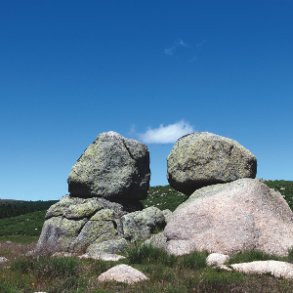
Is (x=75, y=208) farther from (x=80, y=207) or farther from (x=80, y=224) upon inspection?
(x=80, y=224)

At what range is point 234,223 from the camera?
837 inches

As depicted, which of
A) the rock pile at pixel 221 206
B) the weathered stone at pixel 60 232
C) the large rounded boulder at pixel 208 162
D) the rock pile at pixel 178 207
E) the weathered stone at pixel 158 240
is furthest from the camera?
the weathered stone at pixel 60 232

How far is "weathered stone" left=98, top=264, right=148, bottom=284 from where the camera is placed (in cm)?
1454

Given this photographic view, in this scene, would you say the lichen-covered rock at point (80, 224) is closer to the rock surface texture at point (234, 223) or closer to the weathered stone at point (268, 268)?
the rock surface texture at point (234, 223)

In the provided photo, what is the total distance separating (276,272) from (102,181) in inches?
542

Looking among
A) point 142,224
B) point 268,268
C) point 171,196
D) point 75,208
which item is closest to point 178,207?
point 142,224

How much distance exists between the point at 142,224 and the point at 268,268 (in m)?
10.2

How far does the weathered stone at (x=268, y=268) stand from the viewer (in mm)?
15242

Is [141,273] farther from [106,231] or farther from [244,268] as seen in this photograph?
[106,231]

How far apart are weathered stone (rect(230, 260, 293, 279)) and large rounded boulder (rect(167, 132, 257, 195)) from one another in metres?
9.07

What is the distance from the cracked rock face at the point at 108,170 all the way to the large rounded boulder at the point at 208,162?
2.67 meters

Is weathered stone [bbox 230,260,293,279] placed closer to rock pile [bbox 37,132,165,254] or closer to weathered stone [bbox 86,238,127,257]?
weathered stone [bbox 86,238,127,257]

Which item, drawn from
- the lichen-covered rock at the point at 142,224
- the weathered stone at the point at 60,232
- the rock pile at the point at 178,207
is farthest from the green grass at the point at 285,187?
the weathered stone at the point at 60,232

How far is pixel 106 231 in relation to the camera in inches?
992
